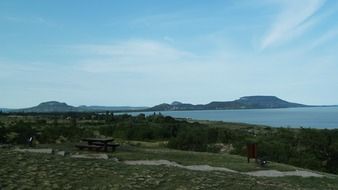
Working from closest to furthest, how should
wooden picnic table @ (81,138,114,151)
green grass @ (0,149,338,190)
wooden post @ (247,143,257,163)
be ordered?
green grass @ (0,149,338,190) → wooden post @ (247,143,257,163) → wooden picnic table @ (81,138,114,151)

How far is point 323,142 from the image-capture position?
33375 mm

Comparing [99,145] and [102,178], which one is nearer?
[102,178]

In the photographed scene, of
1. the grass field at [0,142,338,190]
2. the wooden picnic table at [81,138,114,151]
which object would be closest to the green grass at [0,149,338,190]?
the grass field at [0,142,338,190]

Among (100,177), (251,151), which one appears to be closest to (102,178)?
(100,177)

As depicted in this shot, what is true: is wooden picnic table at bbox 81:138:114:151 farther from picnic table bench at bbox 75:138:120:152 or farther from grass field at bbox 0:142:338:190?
grass field at bbox 0:142:338:190

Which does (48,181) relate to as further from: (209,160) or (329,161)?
(329,161)

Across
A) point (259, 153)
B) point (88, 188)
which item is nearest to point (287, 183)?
point (88, 188)

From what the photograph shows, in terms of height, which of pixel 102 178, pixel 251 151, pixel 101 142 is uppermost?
pixel 101 142

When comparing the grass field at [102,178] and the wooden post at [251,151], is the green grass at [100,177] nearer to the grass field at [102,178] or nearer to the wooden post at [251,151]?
the grass field at [102,178]

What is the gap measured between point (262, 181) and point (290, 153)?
1694 cm

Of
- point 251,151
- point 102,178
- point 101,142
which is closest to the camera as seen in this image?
point 102,178

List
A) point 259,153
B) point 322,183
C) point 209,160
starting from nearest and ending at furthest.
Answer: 1. point 322,183
2. point 209,160
3. point 259,153

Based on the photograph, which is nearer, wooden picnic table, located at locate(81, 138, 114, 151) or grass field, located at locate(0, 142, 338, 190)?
grass field, located at locate(0, 142, 338, 190)

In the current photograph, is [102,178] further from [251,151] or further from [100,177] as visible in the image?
[251,151]
